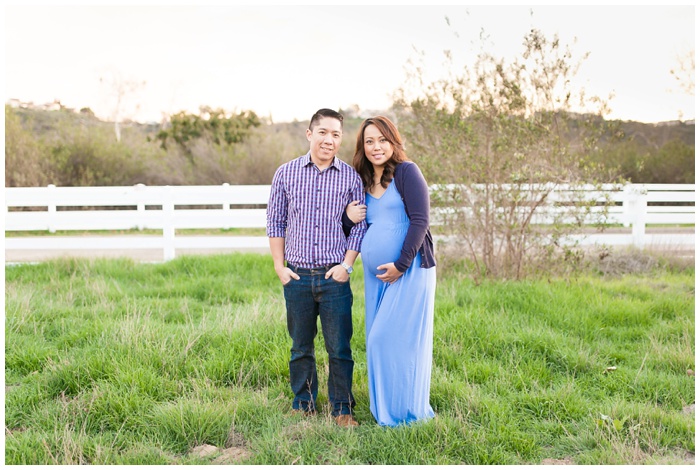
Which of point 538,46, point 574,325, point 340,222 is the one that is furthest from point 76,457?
point 538,46

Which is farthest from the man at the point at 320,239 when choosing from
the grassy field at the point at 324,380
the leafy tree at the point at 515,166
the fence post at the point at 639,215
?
the fence post at the point at 639,215

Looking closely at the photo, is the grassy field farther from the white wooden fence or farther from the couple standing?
the white wooden fence

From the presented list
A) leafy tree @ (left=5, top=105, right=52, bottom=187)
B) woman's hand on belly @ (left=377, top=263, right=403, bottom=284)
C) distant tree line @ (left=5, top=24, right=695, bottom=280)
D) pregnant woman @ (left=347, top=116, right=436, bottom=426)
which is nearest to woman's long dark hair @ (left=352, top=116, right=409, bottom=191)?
pregnant woman @ (left=347, top=116, right=436, bottom=426)

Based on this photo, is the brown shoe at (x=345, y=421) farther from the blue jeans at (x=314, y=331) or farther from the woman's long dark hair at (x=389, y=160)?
the woman's long dark hair at (x=389, y=160)

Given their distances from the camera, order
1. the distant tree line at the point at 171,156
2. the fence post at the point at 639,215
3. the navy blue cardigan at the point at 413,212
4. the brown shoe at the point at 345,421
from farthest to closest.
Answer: the distant tree line at the point at 171,156
the fence post at the point at 639,215
the brown shoe at the point at 345,421
the navy blue cardigan at the point at 413,212

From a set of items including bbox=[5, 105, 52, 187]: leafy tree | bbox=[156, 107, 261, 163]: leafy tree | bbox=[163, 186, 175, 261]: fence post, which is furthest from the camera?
bbox=[156, 107, 261, 163]: leafy tree

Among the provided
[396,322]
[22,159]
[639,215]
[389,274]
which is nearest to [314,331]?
[396,322]

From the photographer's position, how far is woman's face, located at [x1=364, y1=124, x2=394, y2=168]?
377 centimetres

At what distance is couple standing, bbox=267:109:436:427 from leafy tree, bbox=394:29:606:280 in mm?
3425

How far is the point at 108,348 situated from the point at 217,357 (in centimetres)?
87

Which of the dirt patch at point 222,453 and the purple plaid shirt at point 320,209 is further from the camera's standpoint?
the purple plaid shirt at point 320,209

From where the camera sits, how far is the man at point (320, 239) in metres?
3.82

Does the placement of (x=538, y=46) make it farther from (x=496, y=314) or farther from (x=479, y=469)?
(x=479, y=469)

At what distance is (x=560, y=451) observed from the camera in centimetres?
364
